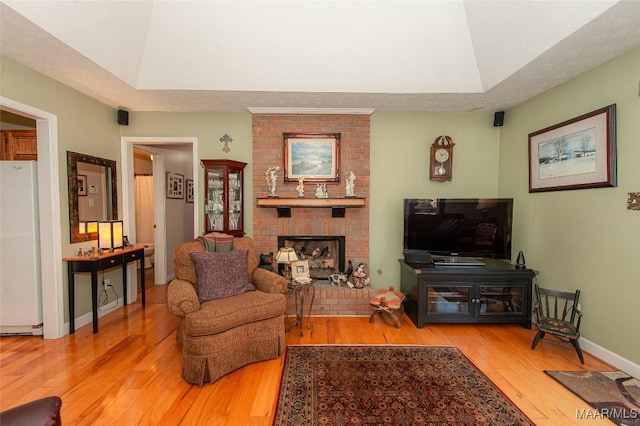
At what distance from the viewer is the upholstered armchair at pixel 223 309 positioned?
2.06 m

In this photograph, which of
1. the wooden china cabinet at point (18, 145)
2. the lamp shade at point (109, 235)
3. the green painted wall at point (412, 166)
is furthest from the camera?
the green painted wall at point (412, 166)

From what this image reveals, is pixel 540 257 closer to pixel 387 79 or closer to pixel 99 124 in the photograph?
pixel 387 79

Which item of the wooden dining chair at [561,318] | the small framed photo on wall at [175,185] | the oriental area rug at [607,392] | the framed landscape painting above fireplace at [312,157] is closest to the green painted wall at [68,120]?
the small framed photo on wall at [175,185]

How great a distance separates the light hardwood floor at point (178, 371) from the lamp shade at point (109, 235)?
854 mm

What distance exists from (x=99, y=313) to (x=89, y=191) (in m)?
1.43

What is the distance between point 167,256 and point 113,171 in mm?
1675

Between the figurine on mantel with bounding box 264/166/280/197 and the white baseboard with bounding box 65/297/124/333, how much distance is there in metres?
2.39

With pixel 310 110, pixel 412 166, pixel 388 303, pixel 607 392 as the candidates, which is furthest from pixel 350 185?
pixel 607 392

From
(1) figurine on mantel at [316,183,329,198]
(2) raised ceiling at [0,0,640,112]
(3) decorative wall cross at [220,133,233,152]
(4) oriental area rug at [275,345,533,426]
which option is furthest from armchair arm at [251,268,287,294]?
(2) raised ceiling at [0,0,640,112]

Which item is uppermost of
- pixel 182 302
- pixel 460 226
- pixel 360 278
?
pixel 460 226

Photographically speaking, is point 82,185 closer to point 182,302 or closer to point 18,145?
point 18,145

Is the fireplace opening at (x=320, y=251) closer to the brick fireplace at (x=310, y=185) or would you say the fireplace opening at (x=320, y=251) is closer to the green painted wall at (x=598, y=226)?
the brick fireplace at (x=310, y=185)

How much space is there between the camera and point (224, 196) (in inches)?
136

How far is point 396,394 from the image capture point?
195cm
